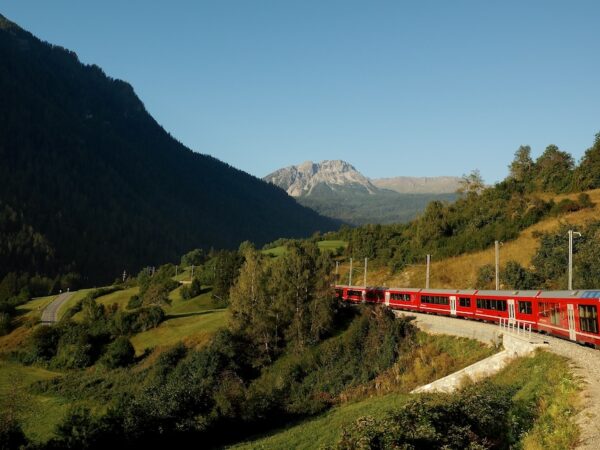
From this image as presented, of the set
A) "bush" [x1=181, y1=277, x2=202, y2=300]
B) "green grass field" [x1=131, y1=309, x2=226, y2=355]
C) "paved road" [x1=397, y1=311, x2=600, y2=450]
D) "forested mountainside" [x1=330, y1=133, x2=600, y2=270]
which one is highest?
"forested mountainside" [x1=330, y1=133, x2=600, y2=270]

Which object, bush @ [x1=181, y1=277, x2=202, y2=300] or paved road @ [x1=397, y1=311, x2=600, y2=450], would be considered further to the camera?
bush @ [x1=181, y1=277, x2=202, y2=300]

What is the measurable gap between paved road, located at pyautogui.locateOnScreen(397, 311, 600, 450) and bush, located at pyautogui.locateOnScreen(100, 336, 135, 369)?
33066 mm

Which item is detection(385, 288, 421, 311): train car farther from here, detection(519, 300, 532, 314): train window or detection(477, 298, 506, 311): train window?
detection(519, 300, 532, 314): train window

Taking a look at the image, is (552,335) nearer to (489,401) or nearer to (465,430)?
(489,401)

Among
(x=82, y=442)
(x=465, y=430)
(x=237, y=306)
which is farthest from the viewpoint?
(x=237, y=306)

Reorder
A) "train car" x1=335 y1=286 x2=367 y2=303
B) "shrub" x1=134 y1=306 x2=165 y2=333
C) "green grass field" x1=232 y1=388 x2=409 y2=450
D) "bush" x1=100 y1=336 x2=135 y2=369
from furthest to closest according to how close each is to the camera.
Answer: "shrub" x1=134 y1=306 x2=165 y2=333, "train car" x1=335 y1=286 x2=367 y2=303, "bush" x1=100 y1=336 x2=135 y2=369, "green grass field" x1=232 y1=388 x2=409 y2=450

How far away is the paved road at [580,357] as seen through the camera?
50.3ft

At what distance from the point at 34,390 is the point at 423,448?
154 ft

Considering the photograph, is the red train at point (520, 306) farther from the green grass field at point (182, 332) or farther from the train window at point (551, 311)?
the green grass field at point (182, 332)

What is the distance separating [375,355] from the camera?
4247 cm

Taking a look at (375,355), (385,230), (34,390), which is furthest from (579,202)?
(34,390)

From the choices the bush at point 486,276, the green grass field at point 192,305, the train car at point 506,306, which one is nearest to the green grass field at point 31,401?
the green grass field at point 192,305

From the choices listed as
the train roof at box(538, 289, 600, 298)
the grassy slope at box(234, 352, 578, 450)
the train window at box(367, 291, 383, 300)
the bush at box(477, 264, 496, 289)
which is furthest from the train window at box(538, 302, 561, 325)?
the bush at box(477, 264, 496, 289)

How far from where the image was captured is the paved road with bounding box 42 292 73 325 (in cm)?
9069
